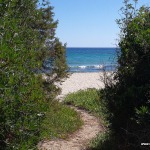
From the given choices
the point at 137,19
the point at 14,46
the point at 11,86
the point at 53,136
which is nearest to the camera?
the point at 11,86

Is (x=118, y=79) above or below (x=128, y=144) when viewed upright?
above

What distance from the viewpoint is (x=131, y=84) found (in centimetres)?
689

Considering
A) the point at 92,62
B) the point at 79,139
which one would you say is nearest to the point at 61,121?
the point at 79,139

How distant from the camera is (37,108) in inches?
189

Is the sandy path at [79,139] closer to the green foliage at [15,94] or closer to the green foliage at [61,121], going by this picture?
the green foliage at [61,121]

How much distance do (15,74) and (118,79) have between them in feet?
11.1

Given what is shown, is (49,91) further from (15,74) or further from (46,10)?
(15,74)

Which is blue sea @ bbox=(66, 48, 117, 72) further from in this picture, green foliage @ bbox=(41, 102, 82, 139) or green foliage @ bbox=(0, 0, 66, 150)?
green foliage @ bbox=(0, 0, 66, 150)

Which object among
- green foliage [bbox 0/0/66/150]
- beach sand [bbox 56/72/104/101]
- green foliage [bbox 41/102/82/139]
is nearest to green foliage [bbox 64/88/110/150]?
green foliage [bbox 41/102/82/139]

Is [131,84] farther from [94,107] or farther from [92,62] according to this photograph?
[92,62]

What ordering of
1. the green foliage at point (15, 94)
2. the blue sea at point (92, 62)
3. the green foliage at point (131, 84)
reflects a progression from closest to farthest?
the green foliage at point (15, 94), the green foliage at point (131, 84), the blue sea at point (92, 62)

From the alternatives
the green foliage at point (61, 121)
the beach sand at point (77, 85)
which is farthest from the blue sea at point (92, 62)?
the beach sand at point (77, 85)

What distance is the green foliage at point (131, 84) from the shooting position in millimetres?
6473

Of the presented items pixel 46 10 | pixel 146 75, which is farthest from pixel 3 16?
pixel 46 10
